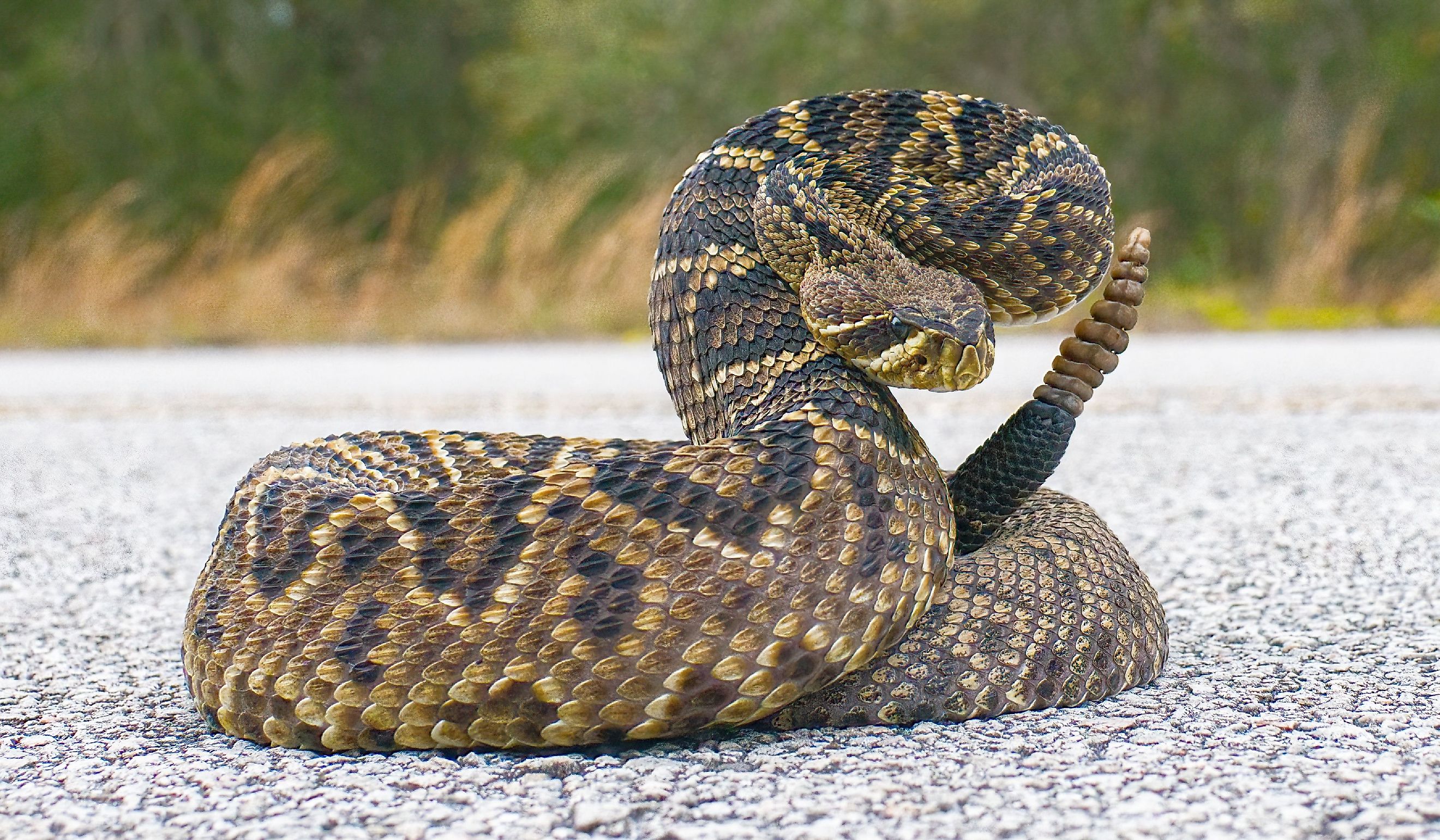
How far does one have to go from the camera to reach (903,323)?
2418mm

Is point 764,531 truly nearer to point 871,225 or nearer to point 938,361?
point 938,361

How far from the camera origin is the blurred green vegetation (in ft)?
43.2

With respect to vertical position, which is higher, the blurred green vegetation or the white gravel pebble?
the blurred green vegetation

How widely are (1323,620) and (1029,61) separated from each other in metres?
18.3

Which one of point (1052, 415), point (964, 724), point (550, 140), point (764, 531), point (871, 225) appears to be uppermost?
point (550, 140)

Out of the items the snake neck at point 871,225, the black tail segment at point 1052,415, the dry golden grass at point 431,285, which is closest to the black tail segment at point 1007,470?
the black tail segment at point 1052,415

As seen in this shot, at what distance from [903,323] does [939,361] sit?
98mm

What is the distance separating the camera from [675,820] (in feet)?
6.54

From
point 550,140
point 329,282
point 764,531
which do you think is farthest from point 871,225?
point 550,140

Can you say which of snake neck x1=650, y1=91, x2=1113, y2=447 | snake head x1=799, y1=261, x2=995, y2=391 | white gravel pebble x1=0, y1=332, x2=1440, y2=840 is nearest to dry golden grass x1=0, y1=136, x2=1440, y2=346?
white gravel pebble x1=0, y1=332, x2=1440, y2=840

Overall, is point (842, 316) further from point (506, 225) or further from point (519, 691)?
point (506, 225)

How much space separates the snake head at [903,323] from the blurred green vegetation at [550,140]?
981cm

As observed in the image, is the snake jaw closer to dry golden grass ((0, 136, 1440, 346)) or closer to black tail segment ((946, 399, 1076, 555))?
black tail segment ((946, 399, 1076, 555))

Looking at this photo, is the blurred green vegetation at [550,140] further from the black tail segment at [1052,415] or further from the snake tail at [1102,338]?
the snake tail at [1102,338]
